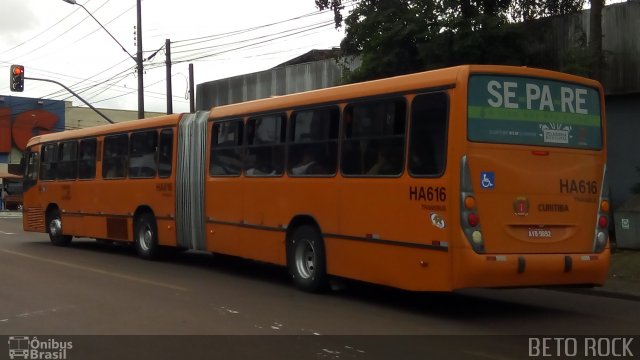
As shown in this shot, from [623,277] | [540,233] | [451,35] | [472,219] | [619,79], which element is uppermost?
[451,35]

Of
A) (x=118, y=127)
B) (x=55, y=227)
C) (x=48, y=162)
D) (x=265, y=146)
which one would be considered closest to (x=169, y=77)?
(x=48, y=162)

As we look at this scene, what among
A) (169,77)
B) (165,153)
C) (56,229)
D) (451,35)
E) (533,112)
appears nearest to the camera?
(533,112)

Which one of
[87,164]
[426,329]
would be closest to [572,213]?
[426,329]

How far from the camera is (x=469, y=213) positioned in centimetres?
823

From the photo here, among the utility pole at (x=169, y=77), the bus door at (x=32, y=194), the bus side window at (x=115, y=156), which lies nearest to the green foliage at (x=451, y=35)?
the bus side window at (x=115, y=156)

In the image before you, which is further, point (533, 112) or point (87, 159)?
point (87, 159)

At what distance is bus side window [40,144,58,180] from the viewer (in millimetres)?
19172

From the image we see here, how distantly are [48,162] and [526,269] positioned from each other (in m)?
15.0

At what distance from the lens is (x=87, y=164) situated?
57.9 feet

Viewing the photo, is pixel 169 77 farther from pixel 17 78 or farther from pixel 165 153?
pixel 165 153

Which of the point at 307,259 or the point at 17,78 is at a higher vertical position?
the point at 17,78

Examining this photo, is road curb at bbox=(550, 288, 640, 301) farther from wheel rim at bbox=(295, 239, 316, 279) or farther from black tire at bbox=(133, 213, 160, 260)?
black tire at bbox=(133, 213, 160, 260)

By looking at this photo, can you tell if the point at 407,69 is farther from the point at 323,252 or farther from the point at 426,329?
the point at 426,329

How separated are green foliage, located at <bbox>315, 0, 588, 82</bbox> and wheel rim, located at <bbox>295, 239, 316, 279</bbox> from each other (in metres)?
6.93
